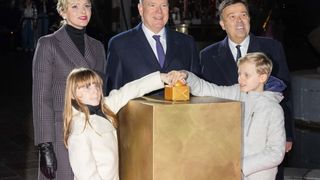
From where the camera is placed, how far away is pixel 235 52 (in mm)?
3539

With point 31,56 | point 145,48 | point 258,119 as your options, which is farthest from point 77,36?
point 31,56

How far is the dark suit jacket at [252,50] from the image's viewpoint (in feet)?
11.5

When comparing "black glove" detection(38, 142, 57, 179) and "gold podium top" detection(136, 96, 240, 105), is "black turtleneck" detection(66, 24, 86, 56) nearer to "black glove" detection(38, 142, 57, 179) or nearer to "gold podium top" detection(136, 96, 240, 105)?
"black glove" detection(38, 142, 57, 179)

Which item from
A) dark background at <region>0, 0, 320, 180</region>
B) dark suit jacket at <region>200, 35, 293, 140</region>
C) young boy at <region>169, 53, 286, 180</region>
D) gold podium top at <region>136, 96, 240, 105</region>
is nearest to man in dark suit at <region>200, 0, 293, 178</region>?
dark suit jacket at <region>200, 35, 293, 140</region>

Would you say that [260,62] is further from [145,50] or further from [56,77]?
[56,77]

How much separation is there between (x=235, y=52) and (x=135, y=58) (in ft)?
2.24

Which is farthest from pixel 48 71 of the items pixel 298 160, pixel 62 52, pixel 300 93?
pixel 300 93

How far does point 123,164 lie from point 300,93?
593 cm

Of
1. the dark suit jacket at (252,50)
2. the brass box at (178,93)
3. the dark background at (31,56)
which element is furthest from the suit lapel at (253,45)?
the dark background at (31,56)

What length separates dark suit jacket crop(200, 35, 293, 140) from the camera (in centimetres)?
349

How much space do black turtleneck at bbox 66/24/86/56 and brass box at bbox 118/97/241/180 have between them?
0.90 m

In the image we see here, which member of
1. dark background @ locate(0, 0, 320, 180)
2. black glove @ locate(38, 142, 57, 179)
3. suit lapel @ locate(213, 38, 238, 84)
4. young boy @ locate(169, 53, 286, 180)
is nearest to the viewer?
young boy @ locate(169, 53, 286, 180)

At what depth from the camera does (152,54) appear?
3.29 m

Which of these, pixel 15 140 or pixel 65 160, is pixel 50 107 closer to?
pixel 65 160
